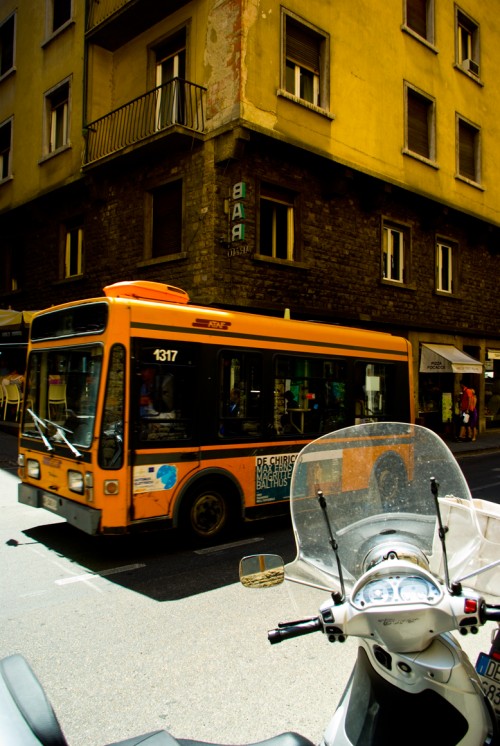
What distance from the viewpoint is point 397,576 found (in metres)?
1.74

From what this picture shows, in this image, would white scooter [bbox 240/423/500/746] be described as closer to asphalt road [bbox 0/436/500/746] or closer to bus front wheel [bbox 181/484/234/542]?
asphalt road [bbox 0/436/500/746]

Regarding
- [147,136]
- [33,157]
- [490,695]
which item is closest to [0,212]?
[33,157]

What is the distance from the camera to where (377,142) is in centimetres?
1516

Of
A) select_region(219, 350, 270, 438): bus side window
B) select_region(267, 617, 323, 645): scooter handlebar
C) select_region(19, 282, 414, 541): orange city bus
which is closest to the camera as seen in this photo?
select_region(267, 617, 323, 645): scooter handlebar

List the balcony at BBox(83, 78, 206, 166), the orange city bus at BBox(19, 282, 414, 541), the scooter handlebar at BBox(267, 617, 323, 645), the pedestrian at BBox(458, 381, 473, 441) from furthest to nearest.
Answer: the pedestrian at BBox(458, 381, 473, 441) → the balcony at BBox(83, 78, 206, 166) → the orange city bus at BBox(19, 282, 414, 541) → the scooter handlebar at BBox(267, 617, 323, 645)

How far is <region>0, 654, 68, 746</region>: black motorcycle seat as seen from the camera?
1.27 m

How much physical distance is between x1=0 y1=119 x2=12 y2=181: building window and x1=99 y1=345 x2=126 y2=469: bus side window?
50.9 feet

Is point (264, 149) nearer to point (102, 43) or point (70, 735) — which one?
point (102, 43)

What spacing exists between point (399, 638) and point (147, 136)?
42.3ft

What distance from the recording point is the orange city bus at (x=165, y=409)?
5.82 metres

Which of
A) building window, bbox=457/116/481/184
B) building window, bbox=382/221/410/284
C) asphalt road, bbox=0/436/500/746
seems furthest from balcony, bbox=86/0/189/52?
asphalt road, bbox=0/436/500/746

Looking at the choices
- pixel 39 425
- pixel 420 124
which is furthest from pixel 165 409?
pixel 420 124

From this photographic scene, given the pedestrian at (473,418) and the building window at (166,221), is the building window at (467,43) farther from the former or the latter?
the building window at (166,221)

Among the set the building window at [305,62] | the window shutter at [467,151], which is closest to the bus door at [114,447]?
the building window at [305,62]
